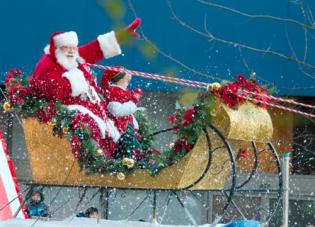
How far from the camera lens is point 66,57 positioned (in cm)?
585

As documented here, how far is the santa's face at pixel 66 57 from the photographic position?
5816mm

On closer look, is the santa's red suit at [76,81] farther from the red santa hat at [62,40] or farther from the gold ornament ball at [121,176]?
the gold ornament ball at [121,176]

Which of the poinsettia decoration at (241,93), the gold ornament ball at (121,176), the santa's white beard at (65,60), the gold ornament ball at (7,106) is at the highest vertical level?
the santa's white beard at (65,60)

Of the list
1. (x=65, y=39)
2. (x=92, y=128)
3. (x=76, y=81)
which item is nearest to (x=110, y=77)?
(x=65, y=39)

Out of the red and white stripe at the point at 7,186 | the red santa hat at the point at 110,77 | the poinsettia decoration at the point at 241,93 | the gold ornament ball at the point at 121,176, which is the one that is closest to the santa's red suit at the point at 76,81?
Answer: the red santa hat at the point at 110,77

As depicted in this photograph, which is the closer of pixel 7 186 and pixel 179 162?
pixel 179 162

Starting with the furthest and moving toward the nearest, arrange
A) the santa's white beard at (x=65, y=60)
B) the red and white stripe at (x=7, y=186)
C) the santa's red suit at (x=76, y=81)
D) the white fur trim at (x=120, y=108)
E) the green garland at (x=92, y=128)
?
the red and white stripe at (x=7, y=186)
the white fur trim at (x=120, y=108)
the santa's white beard at (x=65, y=60)
the santa's red suit at (x=76, y=81)
the green garland at (x=92, y=128)

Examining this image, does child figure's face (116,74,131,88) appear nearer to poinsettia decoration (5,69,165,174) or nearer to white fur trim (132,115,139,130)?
white fur trim (132,115,139,130)

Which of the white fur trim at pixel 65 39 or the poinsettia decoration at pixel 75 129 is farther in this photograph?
the white fur trim at pixel 65 39

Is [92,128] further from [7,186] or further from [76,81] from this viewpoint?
[7,186]

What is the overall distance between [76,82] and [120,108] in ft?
1.63

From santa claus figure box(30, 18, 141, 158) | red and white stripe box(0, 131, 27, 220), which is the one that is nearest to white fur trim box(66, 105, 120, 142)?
santa claus figure box(30, 18, 141, 158)

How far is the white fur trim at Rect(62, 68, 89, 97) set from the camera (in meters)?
5.67

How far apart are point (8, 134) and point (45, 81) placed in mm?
6639
